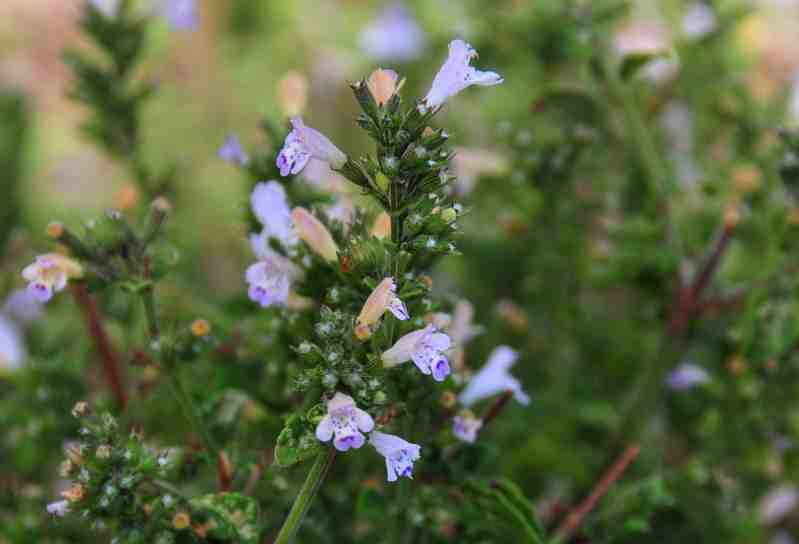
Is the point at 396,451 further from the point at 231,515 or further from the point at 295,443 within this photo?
the point at 231,515

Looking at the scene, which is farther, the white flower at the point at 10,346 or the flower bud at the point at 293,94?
the white flower at the point at 10,346

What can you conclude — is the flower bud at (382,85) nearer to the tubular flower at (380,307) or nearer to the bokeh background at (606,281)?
the tubular flower at (380,307)

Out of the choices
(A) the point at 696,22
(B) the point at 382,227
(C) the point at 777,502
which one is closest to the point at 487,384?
(B) the point at 382,227

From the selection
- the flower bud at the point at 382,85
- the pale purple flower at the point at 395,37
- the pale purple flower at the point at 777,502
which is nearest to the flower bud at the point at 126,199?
the flower bud at the point at 382,85

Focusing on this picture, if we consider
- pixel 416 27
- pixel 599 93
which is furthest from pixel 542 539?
pixel 416 27

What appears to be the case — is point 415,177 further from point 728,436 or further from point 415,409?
point 728,436

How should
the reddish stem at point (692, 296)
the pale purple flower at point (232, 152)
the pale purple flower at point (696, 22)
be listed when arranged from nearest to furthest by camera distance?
the pale purple flower at point (232, 152), the reddish stem at point (692, 296), the pale purple flower at point (696, 22)
